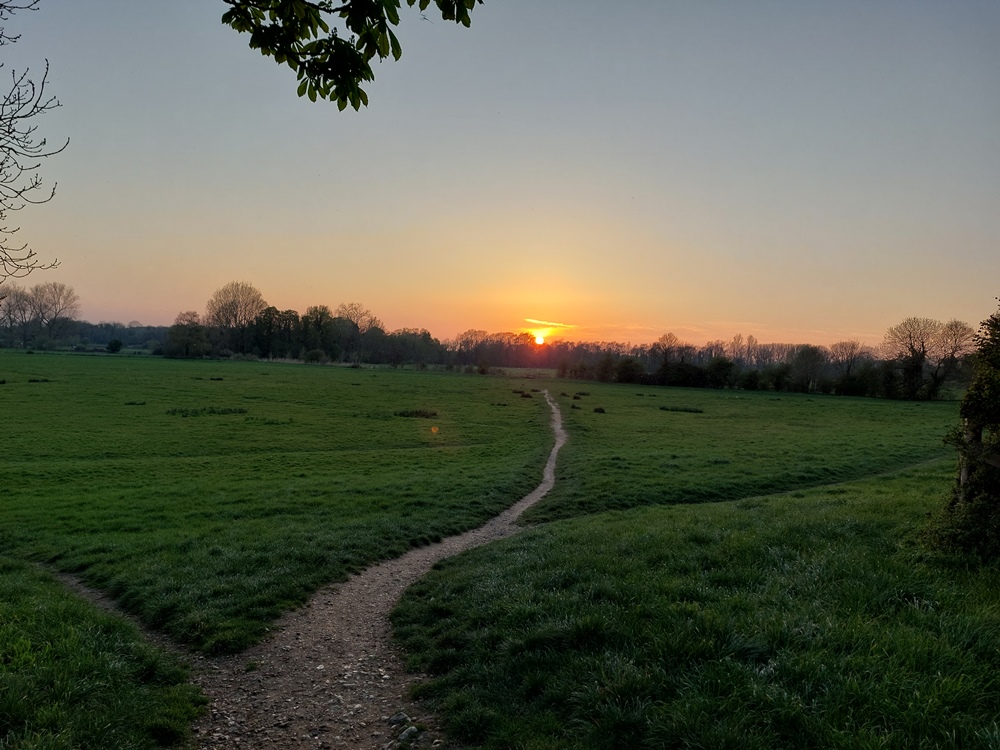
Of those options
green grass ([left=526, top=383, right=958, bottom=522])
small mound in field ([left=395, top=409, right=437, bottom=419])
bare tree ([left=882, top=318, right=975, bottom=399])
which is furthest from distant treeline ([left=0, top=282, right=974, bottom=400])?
small mound in field ([left=395, top=409, right=437, bottom=419])

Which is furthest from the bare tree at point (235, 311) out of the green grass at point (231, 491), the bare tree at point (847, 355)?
the bare tree at point (847, 355)

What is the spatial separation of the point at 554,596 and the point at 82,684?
5750 millimetres

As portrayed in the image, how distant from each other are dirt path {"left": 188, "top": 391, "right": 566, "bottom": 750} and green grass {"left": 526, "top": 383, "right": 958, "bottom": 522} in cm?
902

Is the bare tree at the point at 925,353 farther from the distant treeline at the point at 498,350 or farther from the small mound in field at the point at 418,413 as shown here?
the small mound in field at the point at 418,413

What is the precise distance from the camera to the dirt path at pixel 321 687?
18.8 feet

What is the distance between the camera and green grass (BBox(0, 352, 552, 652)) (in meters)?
10.0

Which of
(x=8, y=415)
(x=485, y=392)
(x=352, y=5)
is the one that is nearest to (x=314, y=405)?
(x=8, y=415)

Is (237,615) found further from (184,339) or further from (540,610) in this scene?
(184,339)

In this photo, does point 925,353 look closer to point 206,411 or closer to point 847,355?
point 847,355

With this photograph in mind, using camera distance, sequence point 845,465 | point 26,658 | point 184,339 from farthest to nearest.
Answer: point 184,339 → point 845,465 → point 26,658

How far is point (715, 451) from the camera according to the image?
97.7 feet

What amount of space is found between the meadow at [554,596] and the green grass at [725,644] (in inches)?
1.0

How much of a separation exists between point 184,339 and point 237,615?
136 meters

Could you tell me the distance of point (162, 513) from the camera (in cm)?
1606
